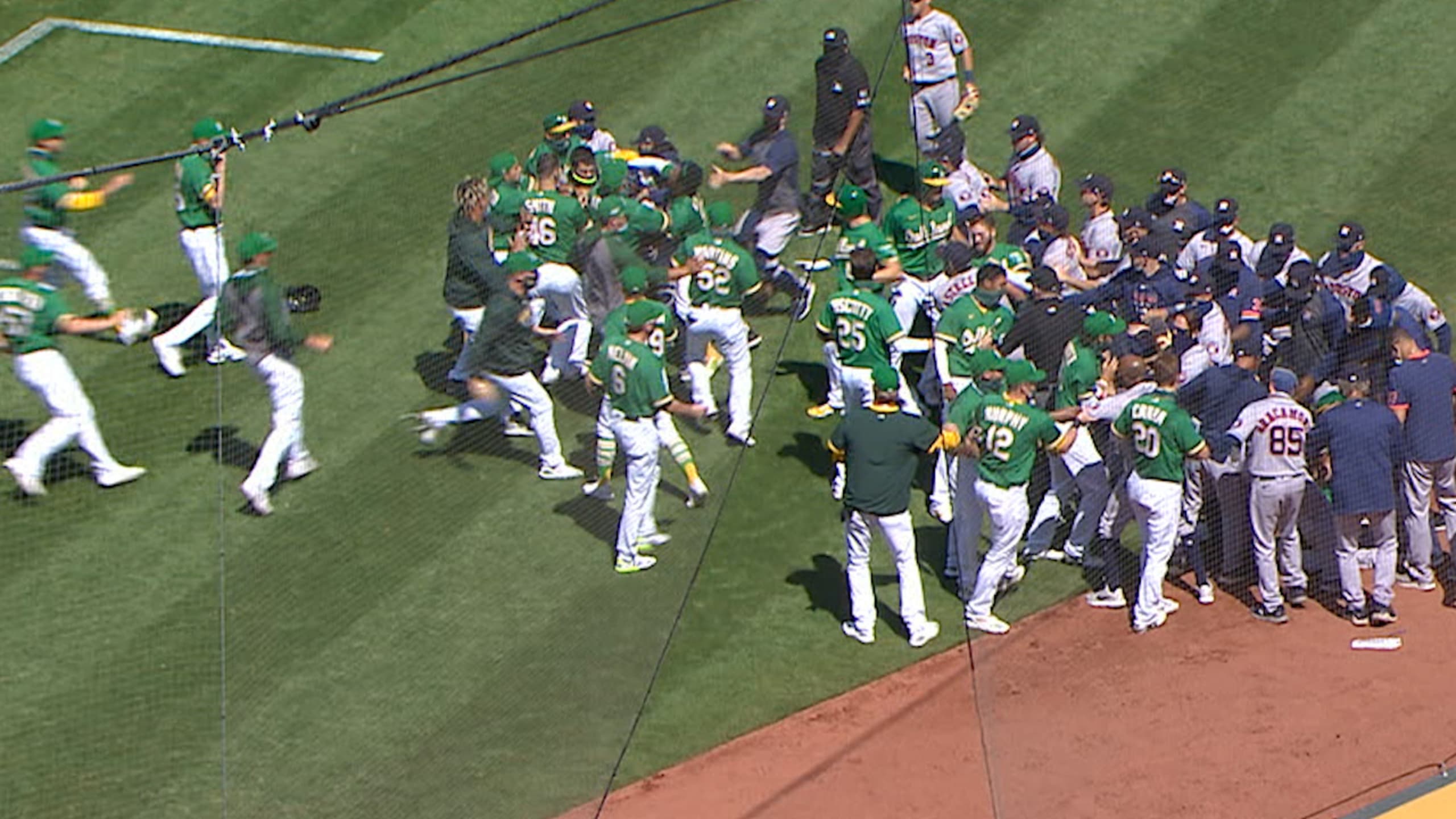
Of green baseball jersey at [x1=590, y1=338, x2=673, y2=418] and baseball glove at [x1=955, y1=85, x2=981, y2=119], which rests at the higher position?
green baseball jersey at [x1=590, y1=338, x2=673, y2=418]

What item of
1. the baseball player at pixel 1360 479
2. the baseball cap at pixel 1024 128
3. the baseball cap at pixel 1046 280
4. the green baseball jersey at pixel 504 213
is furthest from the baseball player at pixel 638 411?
the baseball cap at pixel 1024 128

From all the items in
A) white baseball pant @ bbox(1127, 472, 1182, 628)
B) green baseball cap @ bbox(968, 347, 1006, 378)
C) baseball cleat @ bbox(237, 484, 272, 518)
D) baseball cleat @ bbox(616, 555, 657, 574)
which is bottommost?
white baseball pant @ bbox(1127, 472, 1182, 628)

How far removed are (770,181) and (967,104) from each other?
16.2 feet

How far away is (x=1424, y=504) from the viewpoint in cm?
1275

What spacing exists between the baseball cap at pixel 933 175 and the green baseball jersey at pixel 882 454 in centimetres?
262

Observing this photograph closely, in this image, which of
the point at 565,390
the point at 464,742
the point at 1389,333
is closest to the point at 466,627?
the point at 464,742

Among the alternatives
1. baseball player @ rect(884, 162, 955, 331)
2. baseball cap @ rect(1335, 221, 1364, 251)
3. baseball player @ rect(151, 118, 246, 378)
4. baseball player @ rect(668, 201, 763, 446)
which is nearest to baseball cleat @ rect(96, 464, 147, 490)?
baseball player @ rect(151, 118, 246, 378)

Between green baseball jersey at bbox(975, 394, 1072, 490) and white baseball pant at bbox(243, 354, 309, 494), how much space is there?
3.70m

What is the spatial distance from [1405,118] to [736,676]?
24.2 ft

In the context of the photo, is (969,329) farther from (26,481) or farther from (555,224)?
(26,481)

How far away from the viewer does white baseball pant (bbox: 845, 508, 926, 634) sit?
12.2m

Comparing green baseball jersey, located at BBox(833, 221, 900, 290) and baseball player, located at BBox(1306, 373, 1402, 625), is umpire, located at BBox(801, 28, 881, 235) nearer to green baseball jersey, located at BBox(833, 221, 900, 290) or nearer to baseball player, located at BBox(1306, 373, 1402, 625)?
green baseball jersey, located at BBox(833, 221, 900, 290)

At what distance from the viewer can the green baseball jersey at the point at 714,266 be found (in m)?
11.1

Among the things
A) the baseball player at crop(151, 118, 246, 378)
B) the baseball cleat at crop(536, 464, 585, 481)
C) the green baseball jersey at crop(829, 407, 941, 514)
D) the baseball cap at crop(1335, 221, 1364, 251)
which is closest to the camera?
the baseball cleat at crop(536, 464, 585, 481)
